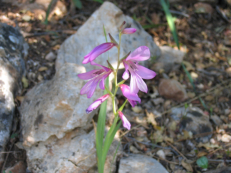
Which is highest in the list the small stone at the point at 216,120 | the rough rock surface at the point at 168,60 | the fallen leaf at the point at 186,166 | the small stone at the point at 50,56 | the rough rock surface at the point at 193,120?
the small stone at the point at 50,56

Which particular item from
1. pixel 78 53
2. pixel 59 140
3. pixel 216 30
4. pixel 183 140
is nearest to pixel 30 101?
pixel 59 140

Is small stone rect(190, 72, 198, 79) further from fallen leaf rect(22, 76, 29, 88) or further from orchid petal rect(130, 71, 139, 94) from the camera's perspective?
fallen leaf rect(22, 76, 29, 88)

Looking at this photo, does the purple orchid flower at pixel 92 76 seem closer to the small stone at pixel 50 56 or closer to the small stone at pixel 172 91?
the small stone at pixel 172 91

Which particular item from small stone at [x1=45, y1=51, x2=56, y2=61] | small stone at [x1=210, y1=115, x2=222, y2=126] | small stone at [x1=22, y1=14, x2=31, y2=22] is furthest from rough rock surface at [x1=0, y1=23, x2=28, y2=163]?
small stone at [x1=210, y1=115, x2=222, y2=126]

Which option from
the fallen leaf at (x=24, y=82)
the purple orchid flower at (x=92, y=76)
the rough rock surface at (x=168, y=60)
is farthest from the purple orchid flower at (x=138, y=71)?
the rough rock surface at (x=168, y=60)

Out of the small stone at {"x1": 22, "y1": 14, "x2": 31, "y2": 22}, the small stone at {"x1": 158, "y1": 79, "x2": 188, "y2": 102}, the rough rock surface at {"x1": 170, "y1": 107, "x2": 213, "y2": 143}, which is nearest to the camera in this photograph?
the rough rock surface at {"x1": 170, "y1": 107, "x2": 213, "y2": 143}

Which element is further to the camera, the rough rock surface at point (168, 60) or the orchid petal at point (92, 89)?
the rough rock surface at point (168, 60)
